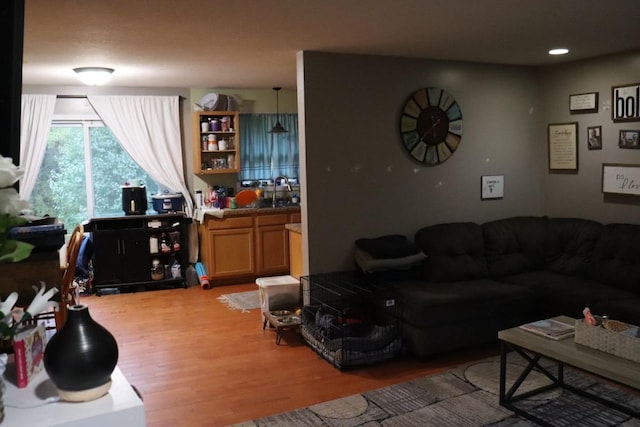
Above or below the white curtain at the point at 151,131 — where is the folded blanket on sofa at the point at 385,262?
below

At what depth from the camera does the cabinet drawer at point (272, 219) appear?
6.46 meters

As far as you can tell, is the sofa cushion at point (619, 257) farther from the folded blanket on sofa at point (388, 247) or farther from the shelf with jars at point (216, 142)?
the shelf with jars at point (216, 142)

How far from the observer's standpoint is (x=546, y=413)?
10.3 feet

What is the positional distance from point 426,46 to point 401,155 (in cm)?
95

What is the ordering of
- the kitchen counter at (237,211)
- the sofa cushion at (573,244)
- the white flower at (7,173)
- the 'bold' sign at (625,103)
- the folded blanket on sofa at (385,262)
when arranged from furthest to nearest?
the kitchen counter at (237,211) → the sofa cushion at (573,244) → the 'bold' sign at (625,103) → the folded blanket on sofa at (385,262) → the white flower at (7,173)

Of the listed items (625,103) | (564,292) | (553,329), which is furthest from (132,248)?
(625,103)

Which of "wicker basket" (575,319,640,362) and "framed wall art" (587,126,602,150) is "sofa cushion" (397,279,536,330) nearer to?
"wicker basket" (575,319,640,362)

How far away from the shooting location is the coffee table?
8.73 ft

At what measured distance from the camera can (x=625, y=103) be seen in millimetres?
4594

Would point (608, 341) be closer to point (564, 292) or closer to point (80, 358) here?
point (564, 292)

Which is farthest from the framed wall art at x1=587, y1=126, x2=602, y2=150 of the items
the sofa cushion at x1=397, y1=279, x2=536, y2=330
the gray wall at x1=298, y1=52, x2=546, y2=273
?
the sofa cushion at x1=397, y1=279, x2=536, y2=330

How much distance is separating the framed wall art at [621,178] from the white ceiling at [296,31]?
0.98m

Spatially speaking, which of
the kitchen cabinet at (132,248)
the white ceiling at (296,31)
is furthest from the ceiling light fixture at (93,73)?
the kitchen cabinet at (132,248)

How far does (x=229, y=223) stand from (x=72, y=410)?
498 centimetres
